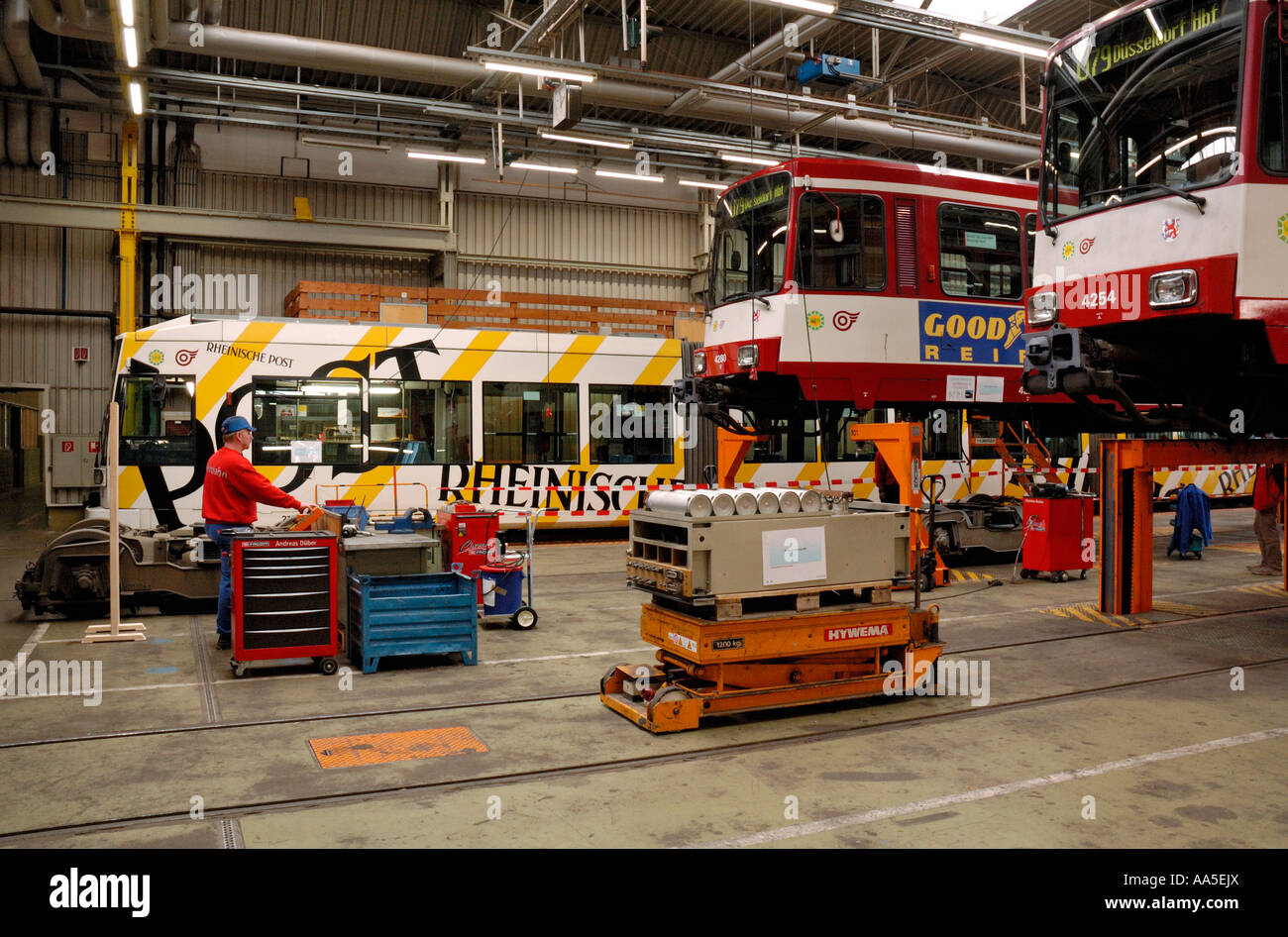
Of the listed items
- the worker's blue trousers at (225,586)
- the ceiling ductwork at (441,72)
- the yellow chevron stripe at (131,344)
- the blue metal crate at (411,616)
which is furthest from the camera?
the ceiling ductwork at (441,72)

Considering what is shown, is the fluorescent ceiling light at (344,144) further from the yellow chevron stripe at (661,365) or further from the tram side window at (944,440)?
the tram side window at (944,440)

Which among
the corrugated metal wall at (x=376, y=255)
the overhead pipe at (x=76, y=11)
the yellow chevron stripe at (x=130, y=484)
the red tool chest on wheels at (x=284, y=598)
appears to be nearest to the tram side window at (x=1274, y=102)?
the red tool chest on wheels at (x=284, y=598)

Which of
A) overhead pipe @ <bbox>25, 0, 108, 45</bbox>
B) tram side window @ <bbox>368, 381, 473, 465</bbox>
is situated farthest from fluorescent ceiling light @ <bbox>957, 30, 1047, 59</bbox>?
overhead pipe @ <bbox>25, 0, 108, 45</bbox>

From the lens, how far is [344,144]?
1938 centimetres

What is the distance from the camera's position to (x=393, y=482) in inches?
554

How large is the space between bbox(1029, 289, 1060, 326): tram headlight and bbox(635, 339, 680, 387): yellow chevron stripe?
341 inches

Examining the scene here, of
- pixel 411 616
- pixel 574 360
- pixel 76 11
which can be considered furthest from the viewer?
pixel 574 360

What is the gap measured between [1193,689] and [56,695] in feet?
25.2

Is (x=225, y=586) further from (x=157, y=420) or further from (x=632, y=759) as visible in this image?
(x=157, y=420)

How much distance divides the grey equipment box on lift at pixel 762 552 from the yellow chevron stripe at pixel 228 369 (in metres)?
9.01

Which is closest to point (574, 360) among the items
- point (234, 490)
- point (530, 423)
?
point (530, 423)

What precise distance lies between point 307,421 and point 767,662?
982 centimetres

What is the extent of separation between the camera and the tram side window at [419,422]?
1400 centimetres

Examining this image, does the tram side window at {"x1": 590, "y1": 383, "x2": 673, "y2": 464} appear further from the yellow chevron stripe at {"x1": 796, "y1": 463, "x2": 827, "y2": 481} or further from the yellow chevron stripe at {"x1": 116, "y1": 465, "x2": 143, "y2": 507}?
the yellow chevron stripe at {"x1": 116, "y1": 465, "x2": 143, "y2": 507}
